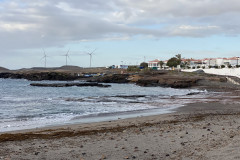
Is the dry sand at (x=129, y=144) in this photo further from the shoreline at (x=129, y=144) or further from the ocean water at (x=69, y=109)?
the ocean water at (x=69, y=109)

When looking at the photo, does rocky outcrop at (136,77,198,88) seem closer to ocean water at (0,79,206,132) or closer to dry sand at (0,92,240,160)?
ocean water at (0,79,206,132)

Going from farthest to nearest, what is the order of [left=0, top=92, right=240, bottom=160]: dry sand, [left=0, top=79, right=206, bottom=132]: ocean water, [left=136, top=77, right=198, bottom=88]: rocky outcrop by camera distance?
1. [left=136, top=77, right=198, bottom=88]: rocky outcrop
2. [left=0, top=79, right=206, bottom=132]: ocean water
3. [left=0, top=92, right=240, bottom=160]: dry sand

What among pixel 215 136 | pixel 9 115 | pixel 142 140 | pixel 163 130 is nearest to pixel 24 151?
pixel 142 140

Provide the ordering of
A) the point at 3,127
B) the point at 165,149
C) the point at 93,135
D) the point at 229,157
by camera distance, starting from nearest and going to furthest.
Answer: the point at 229,157 < the point at 165,149 < the point at 93,135 < the point at 3,127

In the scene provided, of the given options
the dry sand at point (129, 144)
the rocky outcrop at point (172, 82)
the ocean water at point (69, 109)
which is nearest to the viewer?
the dry sand at point (129, 144)

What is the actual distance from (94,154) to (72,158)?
27.2 inches

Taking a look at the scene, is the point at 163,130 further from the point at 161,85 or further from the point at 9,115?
the point at 161,85

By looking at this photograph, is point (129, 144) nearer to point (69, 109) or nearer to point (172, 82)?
point (69, 109)

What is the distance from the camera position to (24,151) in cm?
929

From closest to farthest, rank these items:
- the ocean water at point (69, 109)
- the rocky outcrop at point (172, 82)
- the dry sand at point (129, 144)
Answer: the dry sand at point (129, 144) < the ocean water at point (69, 109) < the rocky outcrop at point (172, 82)

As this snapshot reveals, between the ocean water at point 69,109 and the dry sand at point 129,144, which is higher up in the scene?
the dry sand at point 129,144

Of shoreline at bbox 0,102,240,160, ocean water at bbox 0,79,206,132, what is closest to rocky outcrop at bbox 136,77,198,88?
ocean water at bbox 0,79,206,132

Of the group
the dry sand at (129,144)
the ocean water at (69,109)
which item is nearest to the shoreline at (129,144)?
the dry sand at (129,144)

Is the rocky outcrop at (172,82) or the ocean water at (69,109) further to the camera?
the rocky outcrop at (172,82)
